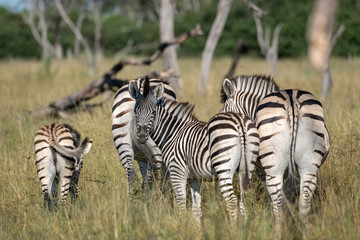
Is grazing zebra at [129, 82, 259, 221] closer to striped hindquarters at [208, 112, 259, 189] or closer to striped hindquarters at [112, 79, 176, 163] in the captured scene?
striped hindquarters at [208, 112, 259, 189]

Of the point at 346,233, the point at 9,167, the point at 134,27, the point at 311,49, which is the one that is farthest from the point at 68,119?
the point at 134,27

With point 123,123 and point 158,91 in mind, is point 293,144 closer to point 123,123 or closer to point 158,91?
point 158,91

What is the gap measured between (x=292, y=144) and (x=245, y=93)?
1396 mm

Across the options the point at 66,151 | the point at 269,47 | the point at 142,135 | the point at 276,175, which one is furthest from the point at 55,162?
the point at 269,47

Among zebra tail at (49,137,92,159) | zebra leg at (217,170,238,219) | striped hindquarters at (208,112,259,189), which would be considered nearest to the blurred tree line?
zebra tail at (49,137,92,159)

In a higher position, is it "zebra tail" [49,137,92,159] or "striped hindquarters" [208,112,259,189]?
"zebra tail" [49,137,92,159]

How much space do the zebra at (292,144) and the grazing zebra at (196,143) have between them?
0.14 meters

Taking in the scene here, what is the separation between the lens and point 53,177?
503 centimetres

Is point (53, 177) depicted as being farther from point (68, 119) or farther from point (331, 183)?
point (68, 119)

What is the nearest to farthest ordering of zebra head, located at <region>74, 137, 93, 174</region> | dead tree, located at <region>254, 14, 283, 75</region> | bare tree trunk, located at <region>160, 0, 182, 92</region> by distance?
zebra head, located at <region>74, 137, 93, 174</region> < bare tree trunk, located at <region>160, 0, 182, 92</region> < dead tree, located at <region>254, 14, 283, 75</region>

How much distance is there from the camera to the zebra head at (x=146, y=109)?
15.1 ft

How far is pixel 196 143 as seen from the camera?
169 inches

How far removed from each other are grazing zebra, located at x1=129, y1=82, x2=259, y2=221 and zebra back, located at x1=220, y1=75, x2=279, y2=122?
482 mm

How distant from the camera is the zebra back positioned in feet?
16.1
